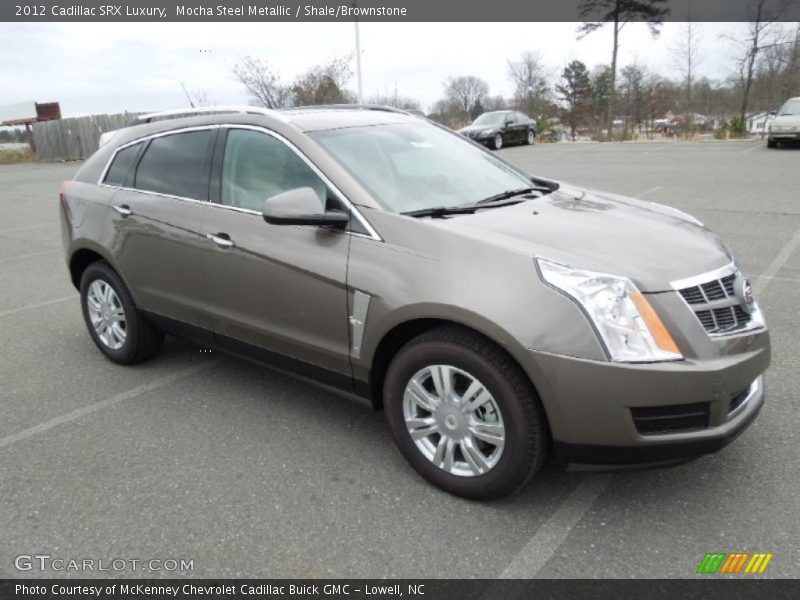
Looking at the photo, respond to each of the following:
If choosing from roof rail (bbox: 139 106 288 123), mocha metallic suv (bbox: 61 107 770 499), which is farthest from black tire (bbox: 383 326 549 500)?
roof rail (bbox: 139 106 288 123)

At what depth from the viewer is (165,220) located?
389cm

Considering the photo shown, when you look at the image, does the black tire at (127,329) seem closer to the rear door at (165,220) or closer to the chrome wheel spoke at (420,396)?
the rear door at (165,220)

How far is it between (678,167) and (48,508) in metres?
15.9

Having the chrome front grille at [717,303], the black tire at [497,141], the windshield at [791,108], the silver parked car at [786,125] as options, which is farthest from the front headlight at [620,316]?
the black tire at [497,141]

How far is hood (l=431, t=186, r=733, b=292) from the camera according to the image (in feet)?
8.46

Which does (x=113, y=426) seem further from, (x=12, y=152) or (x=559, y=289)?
(x=12, y=152)

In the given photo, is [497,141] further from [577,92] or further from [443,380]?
[577,92]

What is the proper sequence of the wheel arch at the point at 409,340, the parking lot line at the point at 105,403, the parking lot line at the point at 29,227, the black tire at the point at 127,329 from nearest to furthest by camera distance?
the wheel arch at the point at 409,340
the parking lot line at the point at 105,403
the black tire at the point at 127,329
the parking lot line at the point at 29,227

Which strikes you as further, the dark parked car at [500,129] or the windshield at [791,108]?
the dark parked car at [500,129]

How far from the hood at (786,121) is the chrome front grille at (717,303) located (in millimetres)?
19255

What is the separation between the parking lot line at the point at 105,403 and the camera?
3642 millimetres

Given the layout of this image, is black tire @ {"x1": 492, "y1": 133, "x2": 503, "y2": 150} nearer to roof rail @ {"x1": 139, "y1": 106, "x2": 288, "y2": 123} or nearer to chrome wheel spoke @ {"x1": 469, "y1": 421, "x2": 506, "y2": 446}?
roof rail @ {"x1": 139, "y1": 106, "x2": 288, "y2": 123}
